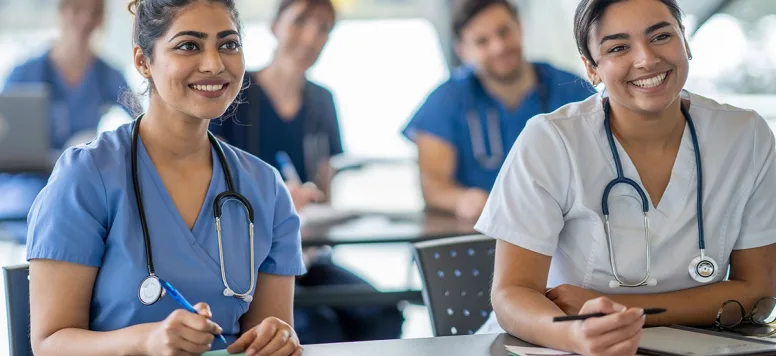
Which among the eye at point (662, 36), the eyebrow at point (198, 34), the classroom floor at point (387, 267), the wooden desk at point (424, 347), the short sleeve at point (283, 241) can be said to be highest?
the eyebrow at point (198, 34)

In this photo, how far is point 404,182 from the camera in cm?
582

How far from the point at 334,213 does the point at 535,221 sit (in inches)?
60.8

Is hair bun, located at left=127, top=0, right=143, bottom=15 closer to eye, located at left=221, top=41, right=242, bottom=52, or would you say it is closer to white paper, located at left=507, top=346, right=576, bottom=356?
eye, located at left=221, top=41, right=242, bottom=52

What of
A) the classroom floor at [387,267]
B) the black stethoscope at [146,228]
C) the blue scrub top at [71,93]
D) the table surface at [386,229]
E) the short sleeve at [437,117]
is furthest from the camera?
the blue scrub top at [71,93]

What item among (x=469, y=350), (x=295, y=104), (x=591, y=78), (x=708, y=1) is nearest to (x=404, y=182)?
(x=708, y=1)

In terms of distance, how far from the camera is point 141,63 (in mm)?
1564

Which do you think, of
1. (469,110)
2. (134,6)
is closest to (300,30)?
(469,110)

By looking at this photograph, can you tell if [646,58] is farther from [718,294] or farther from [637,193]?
[718,294]

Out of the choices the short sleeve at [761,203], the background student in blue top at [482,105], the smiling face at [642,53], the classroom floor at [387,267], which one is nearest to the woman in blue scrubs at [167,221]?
the smiling face at [642,53]

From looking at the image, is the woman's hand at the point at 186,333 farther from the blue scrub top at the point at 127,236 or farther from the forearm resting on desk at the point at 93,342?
the blue scrub top at the point at 127,236

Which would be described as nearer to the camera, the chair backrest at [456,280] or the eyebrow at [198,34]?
the eyebrow at [198,34]

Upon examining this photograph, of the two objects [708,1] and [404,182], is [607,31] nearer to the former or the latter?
[708,1]

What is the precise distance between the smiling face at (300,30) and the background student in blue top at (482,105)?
45cm

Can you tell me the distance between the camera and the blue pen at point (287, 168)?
3156mm
